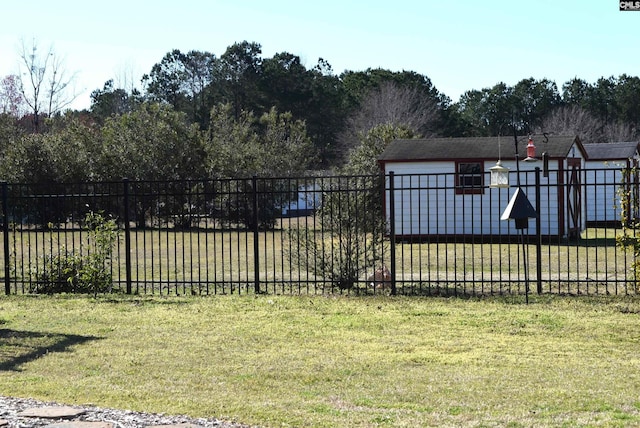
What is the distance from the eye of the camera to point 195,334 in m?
8.66

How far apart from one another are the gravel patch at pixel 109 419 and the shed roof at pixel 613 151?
26174mm

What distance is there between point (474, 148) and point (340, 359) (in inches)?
683

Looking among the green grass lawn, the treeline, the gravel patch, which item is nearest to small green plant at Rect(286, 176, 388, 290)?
the green grass lawn

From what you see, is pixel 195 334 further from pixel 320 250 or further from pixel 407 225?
pixel 407 225

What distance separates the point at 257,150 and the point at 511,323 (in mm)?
26395

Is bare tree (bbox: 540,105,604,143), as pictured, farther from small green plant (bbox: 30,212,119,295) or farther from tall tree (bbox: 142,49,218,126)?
small green plant (bbox: 30,212,119,295)

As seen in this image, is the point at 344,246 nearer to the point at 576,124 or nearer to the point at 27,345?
the point at 27,345

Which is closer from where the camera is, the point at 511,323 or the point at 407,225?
the point at 511,323

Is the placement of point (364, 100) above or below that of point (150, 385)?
above

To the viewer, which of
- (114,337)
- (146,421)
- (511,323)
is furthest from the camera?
(511,323)

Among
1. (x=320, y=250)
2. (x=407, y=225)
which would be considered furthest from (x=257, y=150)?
(x=320, y=250)

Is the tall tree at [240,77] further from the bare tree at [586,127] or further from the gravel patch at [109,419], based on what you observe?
the gravel patch at [109,419]

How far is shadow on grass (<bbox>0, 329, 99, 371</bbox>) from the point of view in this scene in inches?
291

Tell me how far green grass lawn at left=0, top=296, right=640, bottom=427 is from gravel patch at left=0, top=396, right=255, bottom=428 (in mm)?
203
